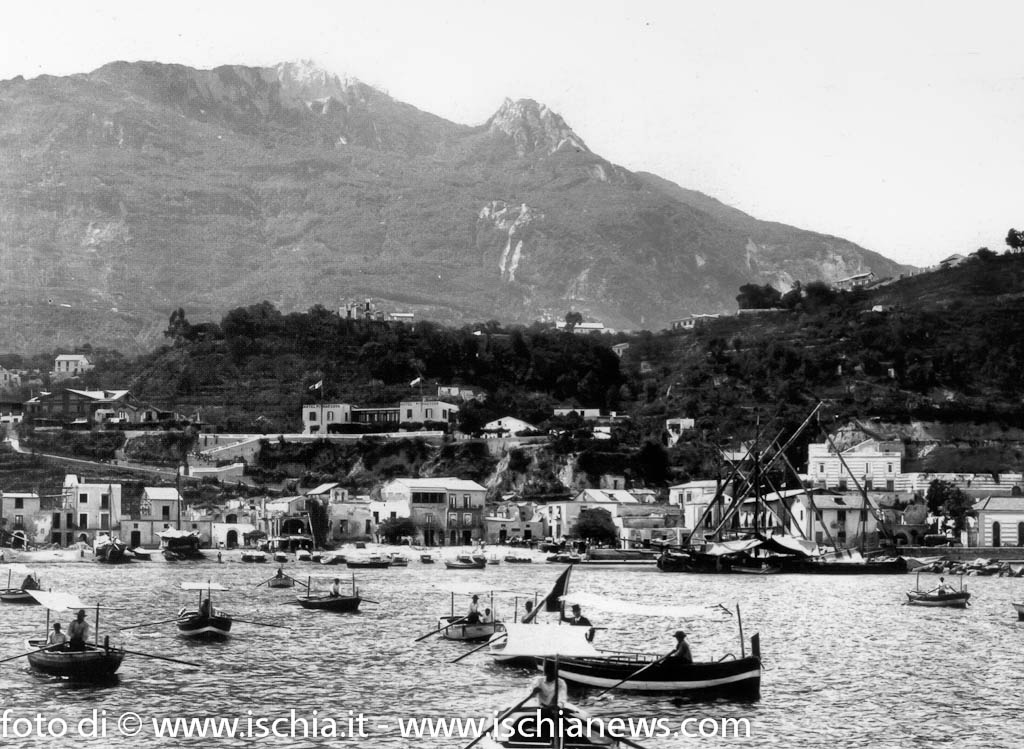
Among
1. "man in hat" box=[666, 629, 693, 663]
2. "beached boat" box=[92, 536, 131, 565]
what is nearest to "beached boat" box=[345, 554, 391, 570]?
"beached boat" box=[92, 536, 131, 565]

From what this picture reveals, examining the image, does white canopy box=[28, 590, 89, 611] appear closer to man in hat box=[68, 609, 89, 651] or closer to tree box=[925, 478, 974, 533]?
man in hat box=[68, 609, 89, 651]

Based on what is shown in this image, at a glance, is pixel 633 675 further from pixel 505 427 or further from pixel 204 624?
pixel 505 427

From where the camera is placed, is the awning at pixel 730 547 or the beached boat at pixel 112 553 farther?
the awning at pixel 730 547

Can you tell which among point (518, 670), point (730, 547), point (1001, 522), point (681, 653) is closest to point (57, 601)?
point (518, 670)

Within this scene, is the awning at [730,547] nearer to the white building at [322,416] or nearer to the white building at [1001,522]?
the white building at [1001,522]

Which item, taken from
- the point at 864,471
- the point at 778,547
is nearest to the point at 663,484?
the point at 864,471

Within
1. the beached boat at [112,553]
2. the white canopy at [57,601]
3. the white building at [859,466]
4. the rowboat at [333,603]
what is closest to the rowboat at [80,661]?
the white canopy at [57,601]
